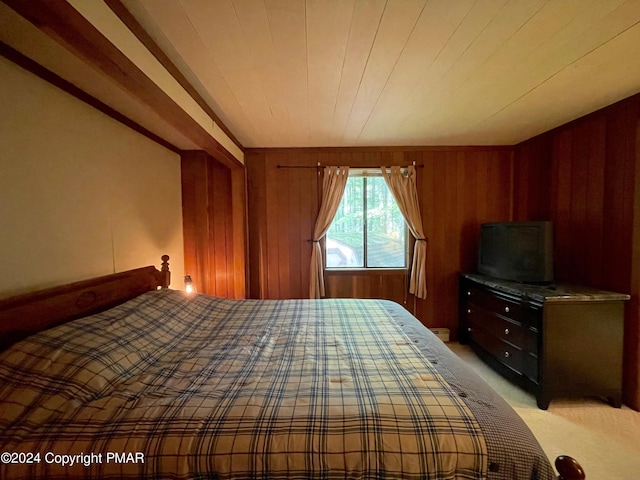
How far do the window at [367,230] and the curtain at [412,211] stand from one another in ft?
0.44

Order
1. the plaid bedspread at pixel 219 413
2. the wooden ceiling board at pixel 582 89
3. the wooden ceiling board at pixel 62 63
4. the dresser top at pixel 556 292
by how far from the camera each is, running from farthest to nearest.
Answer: the dresser top at pixel 556 292 < the wooden ceiling board at pixel 582 89 < the wooden ceiling board at pixel 62 63 < the plaid bedspread at pixel 219 413

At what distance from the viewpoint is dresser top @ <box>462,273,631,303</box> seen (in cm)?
193

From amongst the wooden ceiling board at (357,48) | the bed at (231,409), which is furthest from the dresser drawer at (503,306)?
the wooden ceiling board at (357,48)

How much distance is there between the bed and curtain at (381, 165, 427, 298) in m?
1.77

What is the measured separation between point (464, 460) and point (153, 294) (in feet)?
6.12

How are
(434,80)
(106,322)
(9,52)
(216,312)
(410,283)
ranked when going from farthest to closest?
(410,283) → (216,312) → (434,80) → (106,322) → (9,52)

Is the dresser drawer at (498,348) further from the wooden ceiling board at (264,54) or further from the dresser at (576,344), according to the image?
the wooden ceiling board at (264,54)

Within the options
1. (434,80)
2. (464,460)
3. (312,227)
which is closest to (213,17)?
(434,80)

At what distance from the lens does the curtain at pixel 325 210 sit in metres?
3.06

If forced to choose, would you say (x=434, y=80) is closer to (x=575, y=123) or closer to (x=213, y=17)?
(x=213, y=17)

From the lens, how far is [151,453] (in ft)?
2.50

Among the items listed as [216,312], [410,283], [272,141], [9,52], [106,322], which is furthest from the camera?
[410,283]

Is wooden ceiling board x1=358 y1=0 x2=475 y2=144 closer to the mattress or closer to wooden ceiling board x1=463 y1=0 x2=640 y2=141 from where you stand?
wooden ceiling board x1=463 y1=0 x2=640 y2=141

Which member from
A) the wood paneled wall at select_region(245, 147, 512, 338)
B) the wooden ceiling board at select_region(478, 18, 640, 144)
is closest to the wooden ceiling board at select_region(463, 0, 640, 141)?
the wooden ceiling board at select_region(478, 18, 640, 144)
